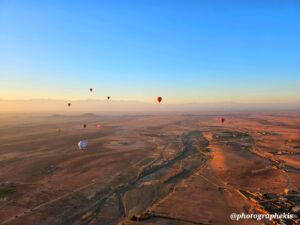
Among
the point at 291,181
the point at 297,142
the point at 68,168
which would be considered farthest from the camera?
the point at 297,142

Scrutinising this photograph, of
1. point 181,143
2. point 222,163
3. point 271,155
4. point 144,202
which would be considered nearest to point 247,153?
point 271,155

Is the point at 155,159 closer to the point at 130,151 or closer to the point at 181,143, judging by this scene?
the point at 130,151

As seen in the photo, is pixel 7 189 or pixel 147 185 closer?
pixel 7 189

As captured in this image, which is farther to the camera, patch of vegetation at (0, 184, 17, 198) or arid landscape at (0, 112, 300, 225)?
patch of vegetation at (0, 184, 17, 198)

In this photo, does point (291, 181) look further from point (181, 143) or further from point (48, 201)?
point (181, 143)

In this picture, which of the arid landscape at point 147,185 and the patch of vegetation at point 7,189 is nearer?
the arid landscape at point 147,185

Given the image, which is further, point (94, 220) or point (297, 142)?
point (297, 142)

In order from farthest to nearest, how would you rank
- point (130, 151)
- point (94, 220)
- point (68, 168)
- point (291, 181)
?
point (130, 151), point (68, 168), point (291, 181), point (94, 220)
